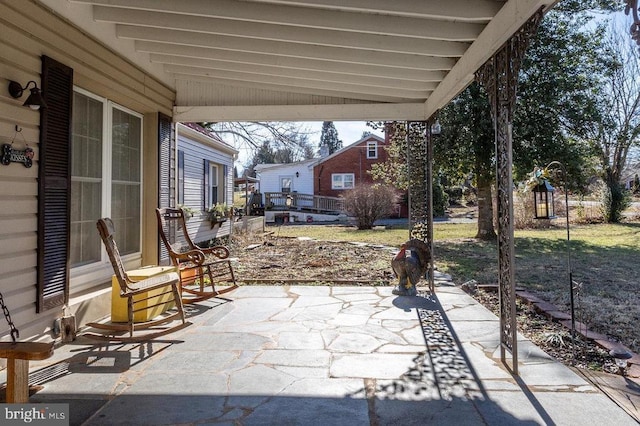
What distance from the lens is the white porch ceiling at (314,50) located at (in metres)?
3.03

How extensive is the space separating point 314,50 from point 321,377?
287 centimetres

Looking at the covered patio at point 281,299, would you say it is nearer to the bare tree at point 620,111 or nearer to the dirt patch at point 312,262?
the dirt patch at point 312,262

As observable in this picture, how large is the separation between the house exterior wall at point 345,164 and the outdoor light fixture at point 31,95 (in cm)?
2058

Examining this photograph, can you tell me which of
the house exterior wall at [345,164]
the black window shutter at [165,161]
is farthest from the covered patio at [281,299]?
the house exterior wall at [345,164]

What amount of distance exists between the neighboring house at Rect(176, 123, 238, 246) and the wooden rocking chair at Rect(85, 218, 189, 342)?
385 centimetres

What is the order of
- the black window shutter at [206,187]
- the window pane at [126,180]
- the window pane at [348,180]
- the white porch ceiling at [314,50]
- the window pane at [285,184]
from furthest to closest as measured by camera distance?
the window pane at [285,184], the window pane at [348,180], the black window shutter at [206,187], the window pane at [126,180], the white porch ceiling at [314,50]

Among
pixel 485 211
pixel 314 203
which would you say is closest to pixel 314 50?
pixel 485 211

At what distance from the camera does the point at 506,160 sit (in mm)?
2902

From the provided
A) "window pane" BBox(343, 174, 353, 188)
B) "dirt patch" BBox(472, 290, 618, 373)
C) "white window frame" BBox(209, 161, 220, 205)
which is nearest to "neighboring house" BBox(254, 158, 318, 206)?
"window pane" BBox(343, 174, 353, 188)

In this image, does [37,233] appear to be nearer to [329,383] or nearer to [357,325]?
[329,383]

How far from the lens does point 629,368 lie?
A: 9.36 feet

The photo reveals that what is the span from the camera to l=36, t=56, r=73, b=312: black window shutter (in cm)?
313

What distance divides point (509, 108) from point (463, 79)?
1.22m

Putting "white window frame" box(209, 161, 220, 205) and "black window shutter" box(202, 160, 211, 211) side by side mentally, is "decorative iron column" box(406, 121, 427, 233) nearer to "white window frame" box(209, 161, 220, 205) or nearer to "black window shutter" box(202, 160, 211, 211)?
"black window shutter" box(202, 160, 211, 211)
